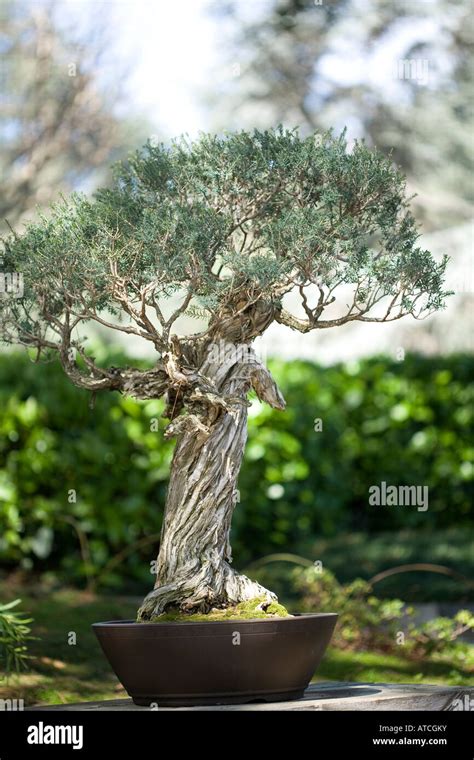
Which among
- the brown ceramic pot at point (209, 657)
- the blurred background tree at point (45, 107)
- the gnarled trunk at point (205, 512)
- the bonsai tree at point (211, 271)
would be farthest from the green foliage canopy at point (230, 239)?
the blurred background tree at point (45, 107)

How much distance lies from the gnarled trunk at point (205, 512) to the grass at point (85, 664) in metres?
1.20

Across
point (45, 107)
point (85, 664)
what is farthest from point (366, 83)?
point (85, 664)

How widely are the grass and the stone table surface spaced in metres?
0.95

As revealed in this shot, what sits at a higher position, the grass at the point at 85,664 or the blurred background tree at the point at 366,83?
the blurred background tree at the point at 366,83

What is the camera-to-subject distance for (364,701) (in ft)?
10.7

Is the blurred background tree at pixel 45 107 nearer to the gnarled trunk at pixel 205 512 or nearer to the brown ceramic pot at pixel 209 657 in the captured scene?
the gnarled trunk at pixel 205 512

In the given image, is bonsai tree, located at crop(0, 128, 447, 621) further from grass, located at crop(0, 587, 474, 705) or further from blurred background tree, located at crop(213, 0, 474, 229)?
blurred background tree, located at crop(213, 0, 474, 229)

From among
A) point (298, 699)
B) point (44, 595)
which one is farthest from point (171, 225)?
point (44, 595)

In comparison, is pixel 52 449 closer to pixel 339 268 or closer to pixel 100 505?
pixel 100 505

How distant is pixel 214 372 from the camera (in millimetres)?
3604

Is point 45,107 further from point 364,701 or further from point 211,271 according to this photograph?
point 364,701

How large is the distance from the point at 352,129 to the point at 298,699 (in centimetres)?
961

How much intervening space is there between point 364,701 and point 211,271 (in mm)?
1532

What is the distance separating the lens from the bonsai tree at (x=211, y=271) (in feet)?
10.8
